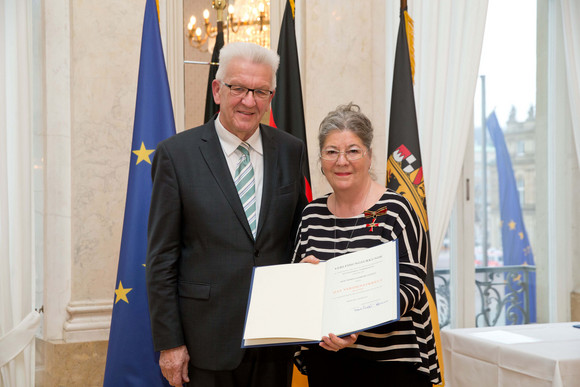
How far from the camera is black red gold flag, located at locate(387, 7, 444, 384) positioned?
3107 millimetres

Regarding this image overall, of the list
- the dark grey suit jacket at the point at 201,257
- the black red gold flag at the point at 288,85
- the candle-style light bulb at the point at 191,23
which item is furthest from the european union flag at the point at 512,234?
the dark grey suit jacket at the point at 201,257

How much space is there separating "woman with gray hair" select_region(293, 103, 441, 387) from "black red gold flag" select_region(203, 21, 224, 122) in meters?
1.49

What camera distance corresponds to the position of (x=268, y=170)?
2.06 m

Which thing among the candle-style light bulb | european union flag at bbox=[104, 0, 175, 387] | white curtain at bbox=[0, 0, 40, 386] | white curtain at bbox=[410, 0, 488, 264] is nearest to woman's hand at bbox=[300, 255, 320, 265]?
european union flag at bbox=[104, 0, 175, 387]

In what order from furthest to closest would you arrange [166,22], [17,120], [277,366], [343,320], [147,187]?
[166,22] → [17,120] → [147,187] → [277,366] → [343,320]

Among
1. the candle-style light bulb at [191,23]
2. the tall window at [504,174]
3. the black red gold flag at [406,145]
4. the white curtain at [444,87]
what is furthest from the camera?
the tall window at [504,174]

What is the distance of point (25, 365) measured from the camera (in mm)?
3018

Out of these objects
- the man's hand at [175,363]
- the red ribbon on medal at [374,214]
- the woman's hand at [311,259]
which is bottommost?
the man's hand at [175,363]

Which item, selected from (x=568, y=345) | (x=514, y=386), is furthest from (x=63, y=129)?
(x=568, y=345)

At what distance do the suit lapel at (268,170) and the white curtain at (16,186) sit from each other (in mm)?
1569

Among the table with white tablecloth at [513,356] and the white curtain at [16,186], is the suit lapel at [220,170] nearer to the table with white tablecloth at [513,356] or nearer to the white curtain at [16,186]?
the white curtain at [16,186]

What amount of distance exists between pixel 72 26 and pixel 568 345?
10.8ft

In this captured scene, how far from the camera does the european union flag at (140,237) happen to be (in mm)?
2664

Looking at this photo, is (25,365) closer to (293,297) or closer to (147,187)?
(147,187)
